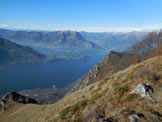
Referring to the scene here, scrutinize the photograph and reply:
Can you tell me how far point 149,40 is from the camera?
107688mm

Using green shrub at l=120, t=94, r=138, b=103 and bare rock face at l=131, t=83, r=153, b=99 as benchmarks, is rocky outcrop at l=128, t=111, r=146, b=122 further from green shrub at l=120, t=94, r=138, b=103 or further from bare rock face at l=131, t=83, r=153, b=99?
bare rock face at l=131, t=83, r=153, b=99

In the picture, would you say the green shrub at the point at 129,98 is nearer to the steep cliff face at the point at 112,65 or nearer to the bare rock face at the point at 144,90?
the bare rock face at the point at 144,90

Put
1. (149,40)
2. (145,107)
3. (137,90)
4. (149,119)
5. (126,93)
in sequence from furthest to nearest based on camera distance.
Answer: (149,40) → (126,93) → (137,90) → (145,107) → (149,119)

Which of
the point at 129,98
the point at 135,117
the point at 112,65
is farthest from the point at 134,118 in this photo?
the point at 112,65

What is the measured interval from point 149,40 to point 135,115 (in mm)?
113154

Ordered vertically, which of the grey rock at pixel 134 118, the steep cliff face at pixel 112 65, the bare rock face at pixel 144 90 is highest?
the bare rock face at pixel 144 90

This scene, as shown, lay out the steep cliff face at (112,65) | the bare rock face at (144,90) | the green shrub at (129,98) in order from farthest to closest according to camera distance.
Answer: the steep cliff face at (112,65) → the green shrub at (129,98) → the bare rock face at (144,90)

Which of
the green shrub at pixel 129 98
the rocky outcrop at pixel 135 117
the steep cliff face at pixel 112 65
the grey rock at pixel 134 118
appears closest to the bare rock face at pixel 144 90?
the green shrub at pixel 129 98

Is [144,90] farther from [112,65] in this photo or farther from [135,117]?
[112,65]

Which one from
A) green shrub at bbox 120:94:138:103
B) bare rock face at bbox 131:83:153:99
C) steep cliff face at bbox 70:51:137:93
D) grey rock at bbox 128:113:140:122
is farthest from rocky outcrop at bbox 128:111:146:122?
steep cliff face at bbox 70:51:137:93

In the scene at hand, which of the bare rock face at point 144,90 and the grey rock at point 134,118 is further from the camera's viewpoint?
the bare rock face at point 144,90

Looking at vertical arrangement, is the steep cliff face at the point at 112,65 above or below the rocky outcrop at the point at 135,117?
below

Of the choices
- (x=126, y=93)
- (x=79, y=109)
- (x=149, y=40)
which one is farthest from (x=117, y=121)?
(x=149, y=40)

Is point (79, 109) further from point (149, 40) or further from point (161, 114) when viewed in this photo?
point (149, 40)
